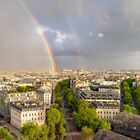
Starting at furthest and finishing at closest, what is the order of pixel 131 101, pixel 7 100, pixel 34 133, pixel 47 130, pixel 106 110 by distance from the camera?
1. pixel 131 101
2. pixel 7 100
3. pixel 106 110
4. pixel 47 130
5. pixel 34 133

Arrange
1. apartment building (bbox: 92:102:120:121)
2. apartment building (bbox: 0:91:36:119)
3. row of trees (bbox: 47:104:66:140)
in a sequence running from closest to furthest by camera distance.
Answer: row of trees (bbox: 47:104:66:140), apartment building (bbox: 92:102:120:121), apartment building (bbox: 0:91:36:119)

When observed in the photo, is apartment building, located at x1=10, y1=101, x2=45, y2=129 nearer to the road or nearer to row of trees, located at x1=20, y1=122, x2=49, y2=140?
the road

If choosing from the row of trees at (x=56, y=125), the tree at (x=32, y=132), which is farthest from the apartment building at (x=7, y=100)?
the tree at (x=32, y=132)


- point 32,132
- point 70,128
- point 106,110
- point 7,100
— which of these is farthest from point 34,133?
point 7,100

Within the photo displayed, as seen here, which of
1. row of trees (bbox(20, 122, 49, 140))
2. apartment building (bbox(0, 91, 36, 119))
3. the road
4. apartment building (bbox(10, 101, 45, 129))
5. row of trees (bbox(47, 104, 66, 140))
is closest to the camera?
row of trees (bbox(20, 122, 49, 140))

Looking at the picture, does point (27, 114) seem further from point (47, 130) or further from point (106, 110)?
point (106, 110)

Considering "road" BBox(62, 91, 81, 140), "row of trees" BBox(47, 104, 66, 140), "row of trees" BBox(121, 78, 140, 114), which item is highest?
"row of trees" BBox(121, 78, 140, 114)

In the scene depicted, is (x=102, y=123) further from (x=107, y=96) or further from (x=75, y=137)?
(x=107, y=96)

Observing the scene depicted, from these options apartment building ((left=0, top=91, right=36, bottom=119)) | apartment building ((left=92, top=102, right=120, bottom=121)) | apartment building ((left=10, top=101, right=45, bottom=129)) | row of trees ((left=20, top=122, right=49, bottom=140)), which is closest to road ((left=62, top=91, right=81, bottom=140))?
apartment building ((left=10, top=101, right=45, bottom=129))

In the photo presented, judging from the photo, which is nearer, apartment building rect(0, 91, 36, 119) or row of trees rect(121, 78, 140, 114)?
row of trees rect(121, 78, 140, 114)
